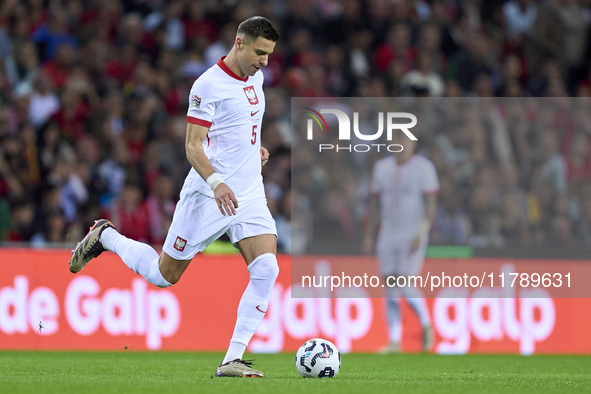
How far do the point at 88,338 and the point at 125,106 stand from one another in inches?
161

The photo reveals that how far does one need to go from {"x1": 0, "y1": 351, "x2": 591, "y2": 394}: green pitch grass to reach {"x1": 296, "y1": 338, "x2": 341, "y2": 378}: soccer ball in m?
0.10

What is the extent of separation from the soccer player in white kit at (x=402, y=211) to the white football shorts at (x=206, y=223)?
477 centimetres

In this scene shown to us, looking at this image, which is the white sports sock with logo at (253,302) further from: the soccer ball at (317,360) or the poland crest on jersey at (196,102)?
the poland crest on jersey at (196,102)

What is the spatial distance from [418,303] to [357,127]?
2.57 m

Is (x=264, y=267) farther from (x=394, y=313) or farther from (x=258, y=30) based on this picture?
(x=394, y=313)

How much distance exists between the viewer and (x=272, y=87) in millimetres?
14102

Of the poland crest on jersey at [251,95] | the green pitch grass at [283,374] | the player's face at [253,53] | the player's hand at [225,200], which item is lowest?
the green pitch grass at [283,374]

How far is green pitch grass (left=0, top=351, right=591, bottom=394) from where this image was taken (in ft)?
18.2

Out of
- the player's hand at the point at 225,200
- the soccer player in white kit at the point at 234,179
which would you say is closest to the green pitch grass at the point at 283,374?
the soccer player in white kit at the point at 234,179

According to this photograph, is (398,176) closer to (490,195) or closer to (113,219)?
(490,195)

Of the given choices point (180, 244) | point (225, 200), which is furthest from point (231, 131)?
point (180, 244)

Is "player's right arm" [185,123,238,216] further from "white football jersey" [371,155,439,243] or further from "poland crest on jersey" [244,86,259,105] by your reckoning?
"white football jersey" [371,155,439,243]

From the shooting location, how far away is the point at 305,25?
587 inches

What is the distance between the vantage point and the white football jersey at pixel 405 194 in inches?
439
